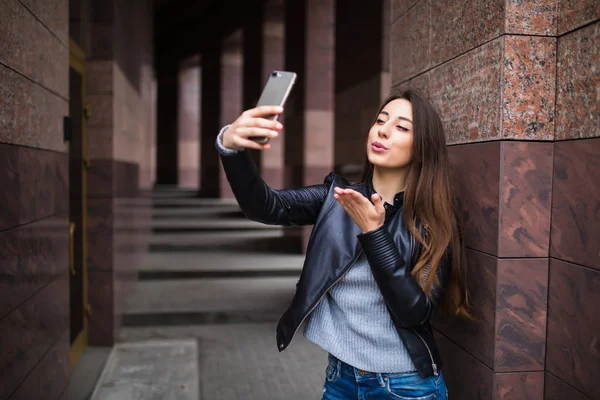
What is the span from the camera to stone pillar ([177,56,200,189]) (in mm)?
25641

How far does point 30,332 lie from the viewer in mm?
2527

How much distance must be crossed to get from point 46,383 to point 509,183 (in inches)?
91.1

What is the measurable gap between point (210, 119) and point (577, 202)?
59.9 feet

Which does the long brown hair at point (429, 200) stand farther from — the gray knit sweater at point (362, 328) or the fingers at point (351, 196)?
the fingers at point (351, 196)

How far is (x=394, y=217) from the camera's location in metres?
2.05

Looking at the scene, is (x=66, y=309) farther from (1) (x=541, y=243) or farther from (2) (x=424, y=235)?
(1) (x=541, y=243)

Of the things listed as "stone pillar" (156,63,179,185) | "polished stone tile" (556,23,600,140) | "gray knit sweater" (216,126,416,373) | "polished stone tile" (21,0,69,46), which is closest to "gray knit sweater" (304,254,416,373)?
"gray knit sweater" (216,126,416,373)

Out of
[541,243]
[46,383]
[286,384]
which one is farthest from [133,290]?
[541,243]

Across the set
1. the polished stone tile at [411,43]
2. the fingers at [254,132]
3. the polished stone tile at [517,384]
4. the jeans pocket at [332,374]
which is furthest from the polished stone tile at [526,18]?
the jeans pocket at [332,374]

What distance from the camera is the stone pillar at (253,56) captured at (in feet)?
45.3

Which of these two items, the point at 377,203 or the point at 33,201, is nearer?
the point at 377,203

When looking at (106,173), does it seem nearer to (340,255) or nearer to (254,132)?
(340,255)

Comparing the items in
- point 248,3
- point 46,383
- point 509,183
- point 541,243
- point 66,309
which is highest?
point 248,3

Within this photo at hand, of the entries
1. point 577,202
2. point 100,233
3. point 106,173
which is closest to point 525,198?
point 577,202
